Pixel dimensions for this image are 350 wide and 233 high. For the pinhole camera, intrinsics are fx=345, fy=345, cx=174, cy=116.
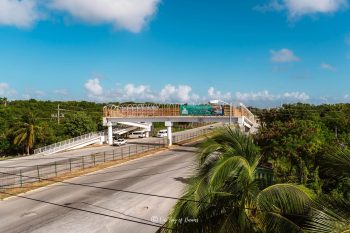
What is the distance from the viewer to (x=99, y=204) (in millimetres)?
18484

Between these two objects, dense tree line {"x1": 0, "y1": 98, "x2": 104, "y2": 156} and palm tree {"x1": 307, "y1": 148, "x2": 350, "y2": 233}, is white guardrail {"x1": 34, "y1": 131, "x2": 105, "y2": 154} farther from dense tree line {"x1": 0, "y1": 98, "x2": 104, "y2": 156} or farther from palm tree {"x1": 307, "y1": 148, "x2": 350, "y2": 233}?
palm tree {"x1": 307, "y1": 148, "x2": 350, "y2": 233}

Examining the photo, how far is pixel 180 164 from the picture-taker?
3253 cm

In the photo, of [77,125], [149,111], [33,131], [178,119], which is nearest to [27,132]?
[33,131]

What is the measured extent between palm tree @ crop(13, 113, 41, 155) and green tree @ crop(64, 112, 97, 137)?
6858 millimetres

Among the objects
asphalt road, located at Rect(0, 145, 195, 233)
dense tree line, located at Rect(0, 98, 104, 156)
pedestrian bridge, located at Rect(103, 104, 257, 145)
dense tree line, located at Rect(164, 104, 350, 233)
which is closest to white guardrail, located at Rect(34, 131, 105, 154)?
pedestrian bridge, located at Rect(103, 104, 257, 145)

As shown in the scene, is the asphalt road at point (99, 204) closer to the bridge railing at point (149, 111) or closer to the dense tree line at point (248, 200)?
the dense tree line at point (248, 200)

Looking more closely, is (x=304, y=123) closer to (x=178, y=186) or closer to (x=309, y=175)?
(x=309, y=175)

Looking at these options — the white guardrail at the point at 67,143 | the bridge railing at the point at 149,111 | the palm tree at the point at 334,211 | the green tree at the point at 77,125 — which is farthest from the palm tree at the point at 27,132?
the palm tree at the point at 334,211

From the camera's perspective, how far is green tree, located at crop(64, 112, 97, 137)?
55.6 metres

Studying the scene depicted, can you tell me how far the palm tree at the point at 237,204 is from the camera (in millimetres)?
5142

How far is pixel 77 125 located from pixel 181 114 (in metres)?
19.5

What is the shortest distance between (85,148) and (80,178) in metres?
23.7

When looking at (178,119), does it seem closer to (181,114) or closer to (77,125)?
(181,114)

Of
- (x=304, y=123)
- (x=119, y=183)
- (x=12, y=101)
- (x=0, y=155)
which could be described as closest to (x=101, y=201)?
(x=119, y=183)
